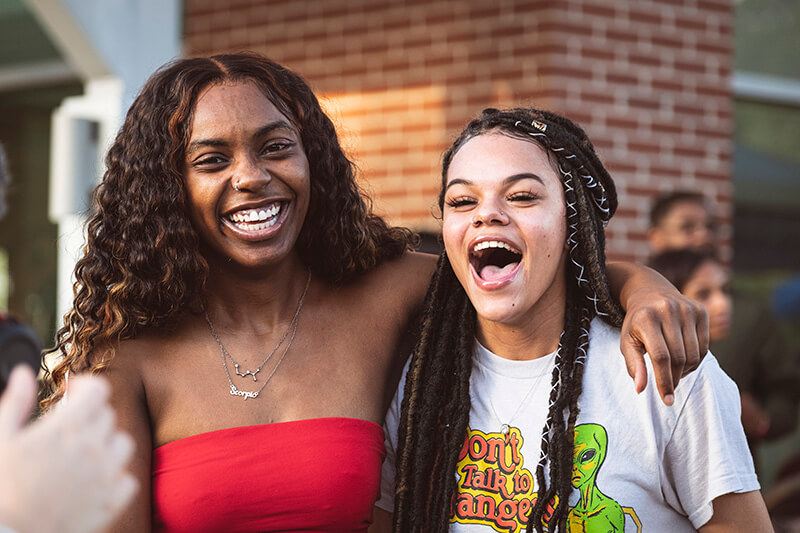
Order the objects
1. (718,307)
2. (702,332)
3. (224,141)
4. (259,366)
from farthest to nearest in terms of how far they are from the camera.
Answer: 1. (718,307)
2. (259,366)
3. (224,141)
4. (702,332)

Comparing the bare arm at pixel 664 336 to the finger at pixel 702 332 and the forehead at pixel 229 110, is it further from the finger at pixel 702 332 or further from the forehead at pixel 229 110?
the forehead at pixel 229 110

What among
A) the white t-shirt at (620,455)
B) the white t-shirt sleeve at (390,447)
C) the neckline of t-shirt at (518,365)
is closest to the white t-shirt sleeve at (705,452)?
the white t-shirt at (620,455)

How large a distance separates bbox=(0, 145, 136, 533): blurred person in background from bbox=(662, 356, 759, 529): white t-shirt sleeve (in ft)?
4.39

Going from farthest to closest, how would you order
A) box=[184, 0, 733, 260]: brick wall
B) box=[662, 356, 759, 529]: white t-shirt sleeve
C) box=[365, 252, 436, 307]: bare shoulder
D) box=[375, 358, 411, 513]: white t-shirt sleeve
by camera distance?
box=[184, 0, 733, 260]: brick wall < box=[365, 252, 436, 307]: bare shoulder < box=[375, 358, 411, 513]: white t-shirt sleeve < box=[662, 356, 759, 529]: white t-shirt sleeve

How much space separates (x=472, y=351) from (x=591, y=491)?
1.64 feet

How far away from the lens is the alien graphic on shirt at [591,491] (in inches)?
93.0

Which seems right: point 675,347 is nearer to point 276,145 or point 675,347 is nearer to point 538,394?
point 538,394

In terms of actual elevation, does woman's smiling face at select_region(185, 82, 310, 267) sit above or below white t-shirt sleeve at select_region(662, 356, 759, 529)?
above

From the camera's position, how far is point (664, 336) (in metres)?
2.29

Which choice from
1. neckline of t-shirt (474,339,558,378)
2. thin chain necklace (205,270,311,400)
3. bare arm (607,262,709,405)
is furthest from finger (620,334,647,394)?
thin chain necklace (205,270,311,400)

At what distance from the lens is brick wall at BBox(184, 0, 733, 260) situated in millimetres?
5902

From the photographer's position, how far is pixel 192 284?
8.75 ft

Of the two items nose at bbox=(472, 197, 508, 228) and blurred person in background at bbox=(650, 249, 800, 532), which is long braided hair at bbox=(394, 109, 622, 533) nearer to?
nose at bbox=(472, 197, 508, 228)

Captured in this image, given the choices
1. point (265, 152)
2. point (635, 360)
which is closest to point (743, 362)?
point (635, 360)
